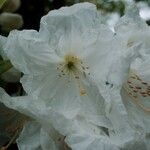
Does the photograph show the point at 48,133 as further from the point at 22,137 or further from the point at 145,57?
the point at 145,57

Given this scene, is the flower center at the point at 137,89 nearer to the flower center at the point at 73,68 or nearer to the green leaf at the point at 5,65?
the flower center at the point at 73,68

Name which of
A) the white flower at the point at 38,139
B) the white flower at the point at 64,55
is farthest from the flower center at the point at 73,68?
the white flower at the point at 38,139

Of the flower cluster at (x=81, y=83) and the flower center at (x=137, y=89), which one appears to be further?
the flower center at (x=137, y=89)

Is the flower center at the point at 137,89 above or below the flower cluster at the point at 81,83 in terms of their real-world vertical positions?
below

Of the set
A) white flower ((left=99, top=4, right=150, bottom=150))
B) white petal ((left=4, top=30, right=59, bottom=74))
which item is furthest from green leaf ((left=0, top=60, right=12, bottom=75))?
white flower ((left=99, top=4, right=150, bottom=150))

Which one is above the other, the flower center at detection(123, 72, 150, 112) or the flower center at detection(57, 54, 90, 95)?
the flower center at detection(57, 54, 90, 95)

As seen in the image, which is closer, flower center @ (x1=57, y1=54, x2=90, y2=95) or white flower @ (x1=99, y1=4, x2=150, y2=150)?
white flower @ (x1=99, y1=4, x2=150, y2=150)

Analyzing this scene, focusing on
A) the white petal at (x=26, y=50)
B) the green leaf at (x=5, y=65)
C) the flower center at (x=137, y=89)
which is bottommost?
the flower center at (x=137, y=89)

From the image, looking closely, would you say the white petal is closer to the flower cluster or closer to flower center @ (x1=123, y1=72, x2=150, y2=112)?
the flower cluster
